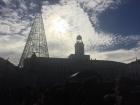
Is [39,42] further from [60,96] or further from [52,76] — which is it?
[60,96]

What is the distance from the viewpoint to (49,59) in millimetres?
56312

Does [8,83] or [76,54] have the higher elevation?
[76,54]

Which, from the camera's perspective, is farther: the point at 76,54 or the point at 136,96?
the point at 76,54

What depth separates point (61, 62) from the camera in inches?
2245

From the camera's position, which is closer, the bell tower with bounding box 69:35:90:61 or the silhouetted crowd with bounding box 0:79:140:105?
the silhouetted crowd with bounding box 0:79:140:105

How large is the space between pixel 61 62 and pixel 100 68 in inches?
351

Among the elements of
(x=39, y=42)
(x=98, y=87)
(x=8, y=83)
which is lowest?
(x=8, y=83)

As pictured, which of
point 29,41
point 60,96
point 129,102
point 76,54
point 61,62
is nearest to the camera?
point 129,102

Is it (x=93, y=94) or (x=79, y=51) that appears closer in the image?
(x=93, y=94)

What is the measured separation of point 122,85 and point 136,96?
0.77 meters

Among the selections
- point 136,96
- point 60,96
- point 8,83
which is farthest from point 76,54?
point 136,96

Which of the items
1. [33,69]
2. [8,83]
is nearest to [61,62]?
[33,69]

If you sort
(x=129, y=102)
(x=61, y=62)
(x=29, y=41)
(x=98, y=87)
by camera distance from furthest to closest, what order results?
(x=29, y=41) → (x=61, y=62) → (x=98, y=87) → (x=129, y=102)

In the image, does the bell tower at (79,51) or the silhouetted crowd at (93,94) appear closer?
the silhouetted crowd at (93,94)
